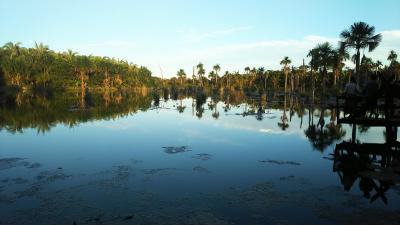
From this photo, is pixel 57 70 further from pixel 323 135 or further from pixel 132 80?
pixel 323 135

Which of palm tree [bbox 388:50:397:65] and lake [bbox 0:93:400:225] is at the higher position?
palm tree [bbox 388:50:397:65]

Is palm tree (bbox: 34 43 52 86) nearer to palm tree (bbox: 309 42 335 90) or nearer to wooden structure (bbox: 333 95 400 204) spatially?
palm tree (bbox: 309 42 335 90)

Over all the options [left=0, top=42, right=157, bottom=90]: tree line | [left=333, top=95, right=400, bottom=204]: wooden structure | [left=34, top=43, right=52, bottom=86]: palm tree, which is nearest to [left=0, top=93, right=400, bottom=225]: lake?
[left=333, top=95, right=400, bottom=204]: wooden structure

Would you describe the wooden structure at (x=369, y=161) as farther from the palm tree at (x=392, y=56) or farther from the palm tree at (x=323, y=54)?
the palm tree at (x=392, y=56)

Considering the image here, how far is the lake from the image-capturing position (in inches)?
359

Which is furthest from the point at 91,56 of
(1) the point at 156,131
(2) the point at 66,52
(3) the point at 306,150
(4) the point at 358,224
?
(4) the point at 358,224

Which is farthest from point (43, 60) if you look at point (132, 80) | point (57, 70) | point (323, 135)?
point (323, 135)

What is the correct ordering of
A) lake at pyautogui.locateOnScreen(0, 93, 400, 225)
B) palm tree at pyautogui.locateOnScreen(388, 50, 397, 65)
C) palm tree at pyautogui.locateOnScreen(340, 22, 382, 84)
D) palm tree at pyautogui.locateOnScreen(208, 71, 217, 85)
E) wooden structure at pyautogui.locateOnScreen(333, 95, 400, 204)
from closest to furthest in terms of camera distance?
lake at pyautogui.locateOnScreen(0, 93, 400, 225)
wooden structure at pyautogui.locateOnScreen(333, 95, 400, 204)
palm tree at pyautogui.locateOnScreen(340, 22, 382, 84)
palm tree at pyautogui.locateOnScreen(388, 50, 397, 65)
palm tree at pyautogui.locateOnScreen(208, 71, 217, 85)

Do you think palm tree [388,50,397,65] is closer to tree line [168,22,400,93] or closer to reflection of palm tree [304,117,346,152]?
tree line [168,22,400,93]

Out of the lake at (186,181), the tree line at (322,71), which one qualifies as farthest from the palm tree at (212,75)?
the lake at (186,181)

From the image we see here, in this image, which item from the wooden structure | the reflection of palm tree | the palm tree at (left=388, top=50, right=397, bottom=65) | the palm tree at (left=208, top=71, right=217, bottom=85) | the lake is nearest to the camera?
the lake

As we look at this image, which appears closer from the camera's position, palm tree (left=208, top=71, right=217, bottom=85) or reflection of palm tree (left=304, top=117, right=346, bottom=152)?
reflection of palm tree (left=304, top=117, right=346, bottom=152)

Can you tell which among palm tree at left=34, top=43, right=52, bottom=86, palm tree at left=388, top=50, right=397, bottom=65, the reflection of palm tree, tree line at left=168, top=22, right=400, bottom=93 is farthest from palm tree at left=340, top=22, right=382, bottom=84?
palm tree at left=34, top=43, right=52, bottom=86

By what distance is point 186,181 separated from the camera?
12.3 meters
